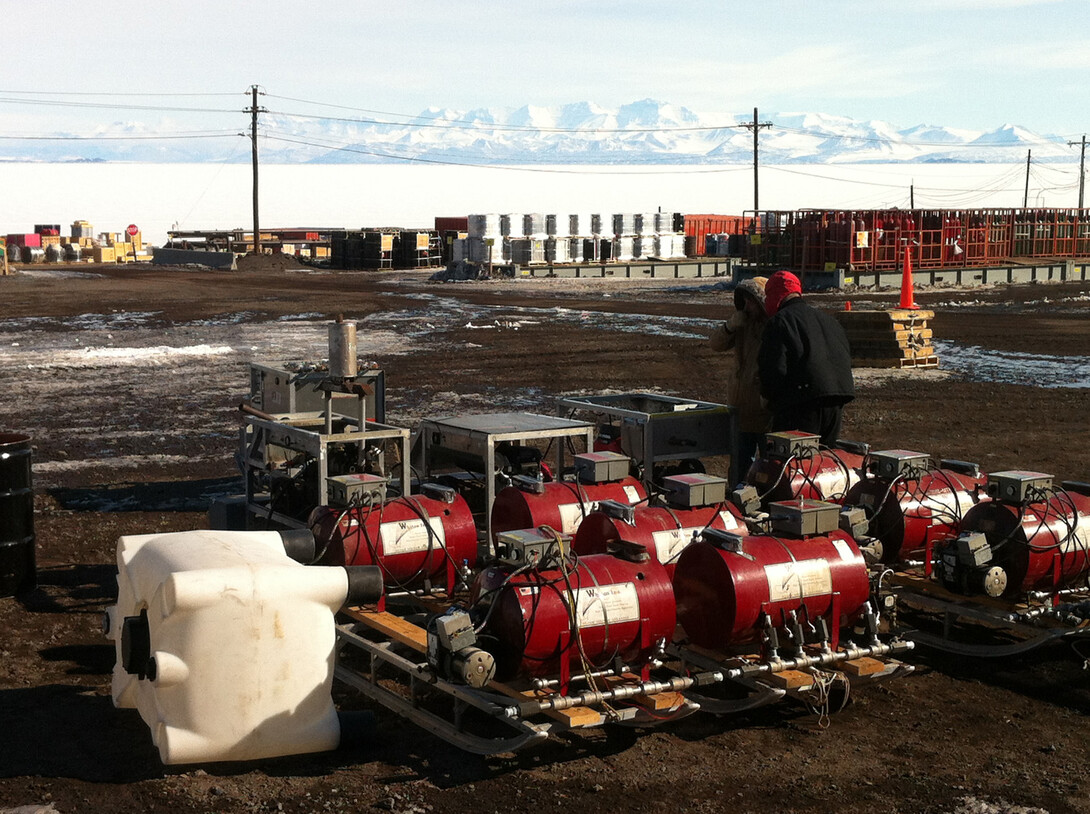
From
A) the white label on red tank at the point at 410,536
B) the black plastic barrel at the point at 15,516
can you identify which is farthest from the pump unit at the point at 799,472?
the black plastic barrel at the point at 15,516

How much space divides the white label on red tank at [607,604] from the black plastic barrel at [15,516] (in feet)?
13.9

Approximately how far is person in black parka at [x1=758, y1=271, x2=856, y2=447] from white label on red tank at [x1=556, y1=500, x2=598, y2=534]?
1.76m

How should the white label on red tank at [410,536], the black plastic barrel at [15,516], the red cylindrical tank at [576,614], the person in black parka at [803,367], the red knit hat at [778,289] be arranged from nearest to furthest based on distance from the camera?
1. the red cylindrical tank at [576,614]
2. the white label on red tank at [410,536]
3. the black plastic barrel at [15,516]
4. the person in black parka at [803,367]
5. the red knit hat at [778,289]

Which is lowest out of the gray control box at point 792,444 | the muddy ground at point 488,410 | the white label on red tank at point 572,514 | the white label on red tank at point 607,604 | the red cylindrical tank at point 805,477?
the muddy ground at point 488,410

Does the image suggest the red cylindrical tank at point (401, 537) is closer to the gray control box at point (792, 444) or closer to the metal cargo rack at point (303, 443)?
the metal cargo rack at point (303, 443)

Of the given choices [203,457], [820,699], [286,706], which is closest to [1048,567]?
[820,699]

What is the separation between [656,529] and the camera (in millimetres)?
6930

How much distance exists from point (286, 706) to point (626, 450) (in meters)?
4.01

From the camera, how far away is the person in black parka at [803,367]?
841 centimetres

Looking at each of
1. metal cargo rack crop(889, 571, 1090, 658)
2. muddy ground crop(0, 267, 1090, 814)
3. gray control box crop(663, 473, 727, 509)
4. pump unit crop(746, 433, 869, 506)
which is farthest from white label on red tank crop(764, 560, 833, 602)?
pump unit crop(746, 433, 869, 506)

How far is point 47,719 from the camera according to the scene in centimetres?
624

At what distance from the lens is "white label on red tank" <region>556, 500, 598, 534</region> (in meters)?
7.43

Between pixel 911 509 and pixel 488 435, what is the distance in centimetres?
265

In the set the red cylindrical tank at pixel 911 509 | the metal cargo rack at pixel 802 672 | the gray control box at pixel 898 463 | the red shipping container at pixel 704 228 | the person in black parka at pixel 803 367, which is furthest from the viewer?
the red shipping container at pixel 704 228
